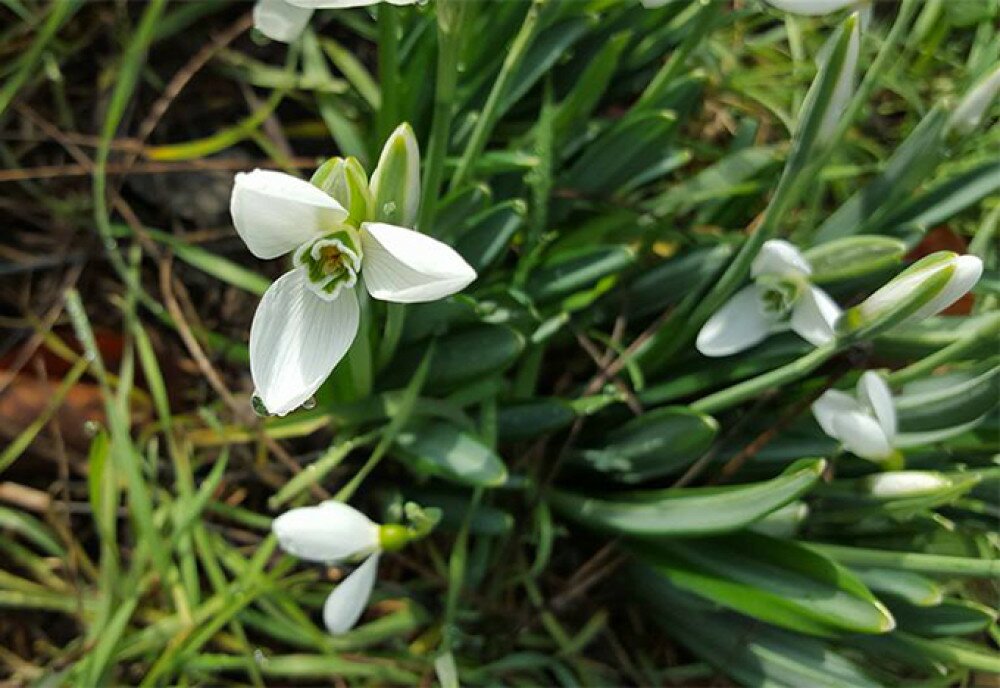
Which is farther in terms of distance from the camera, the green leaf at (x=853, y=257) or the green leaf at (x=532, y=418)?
the green leaf at (x=532, y=418)

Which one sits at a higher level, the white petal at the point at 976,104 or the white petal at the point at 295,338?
the white petal at the point at 976,104

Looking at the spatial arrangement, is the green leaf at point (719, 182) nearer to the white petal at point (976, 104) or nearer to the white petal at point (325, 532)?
the white petal at point (976, 104)

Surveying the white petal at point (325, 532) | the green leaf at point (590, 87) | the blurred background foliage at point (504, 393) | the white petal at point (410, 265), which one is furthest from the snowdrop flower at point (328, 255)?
the green leaf at point (590, 87)

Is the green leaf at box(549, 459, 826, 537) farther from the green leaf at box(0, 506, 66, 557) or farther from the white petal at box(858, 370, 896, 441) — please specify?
the green leaf at box(0, 506, 66, 557)

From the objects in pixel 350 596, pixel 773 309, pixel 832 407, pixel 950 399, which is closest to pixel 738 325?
pixel 773 309

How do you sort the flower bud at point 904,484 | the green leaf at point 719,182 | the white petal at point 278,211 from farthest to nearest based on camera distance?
1. the green leaf at point 719,182
2. the flower bud at point 904,484
3. the white petal at point 278,211

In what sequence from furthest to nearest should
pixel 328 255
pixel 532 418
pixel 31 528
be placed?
pixel 31 528
pixel 532 418
pixel 328 255

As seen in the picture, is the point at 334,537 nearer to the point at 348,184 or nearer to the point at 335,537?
the point at 335,537

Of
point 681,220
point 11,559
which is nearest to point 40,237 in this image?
point 11,559
